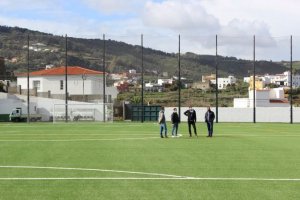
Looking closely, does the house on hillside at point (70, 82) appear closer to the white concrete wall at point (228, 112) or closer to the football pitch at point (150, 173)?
the white concrete wall at point (228, 112)

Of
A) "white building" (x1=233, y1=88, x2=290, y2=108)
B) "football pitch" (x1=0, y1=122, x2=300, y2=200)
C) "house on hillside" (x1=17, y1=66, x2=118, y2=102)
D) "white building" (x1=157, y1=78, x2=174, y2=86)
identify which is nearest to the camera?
"football pitch" (x1=0, y1=122, x2=300, y2=200)

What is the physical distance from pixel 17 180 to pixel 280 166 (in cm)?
822

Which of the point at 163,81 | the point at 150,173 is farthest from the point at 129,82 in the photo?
the point at 150,173

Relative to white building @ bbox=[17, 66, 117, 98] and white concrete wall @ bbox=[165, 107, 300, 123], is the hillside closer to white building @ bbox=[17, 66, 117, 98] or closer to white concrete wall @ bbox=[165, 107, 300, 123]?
white building @ bbox=[17, 66, 117, 98]

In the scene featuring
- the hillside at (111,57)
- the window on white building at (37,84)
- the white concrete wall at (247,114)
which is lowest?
the white concrete wall at (247,114)

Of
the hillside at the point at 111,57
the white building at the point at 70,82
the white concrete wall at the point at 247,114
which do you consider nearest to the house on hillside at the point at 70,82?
the white building at the point at 70,82

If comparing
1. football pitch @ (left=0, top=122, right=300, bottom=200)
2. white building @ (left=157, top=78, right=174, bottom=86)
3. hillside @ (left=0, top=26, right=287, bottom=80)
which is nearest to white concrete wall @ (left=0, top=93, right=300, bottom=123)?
football pitch @ (left=0, top=122, right=300, bottom=200)

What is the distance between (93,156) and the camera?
73.8 feet

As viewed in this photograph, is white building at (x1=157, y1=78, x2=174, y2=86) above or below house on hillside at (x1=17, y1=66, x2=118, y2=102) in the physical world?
above

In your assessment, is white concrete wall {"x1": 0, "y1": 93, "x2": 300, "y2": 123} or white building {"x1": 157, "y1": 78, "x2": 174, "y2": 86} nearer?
white concrete wall {"x1": 0, "y1": 93, "x2": 300, "y2": 123}

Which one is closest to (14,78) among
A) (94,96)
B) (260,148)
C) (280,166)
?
(94,96)

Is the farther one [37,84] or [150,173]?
[37,84]

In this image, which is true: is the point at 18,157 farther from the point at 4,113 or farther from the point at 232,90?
the point at 232,90

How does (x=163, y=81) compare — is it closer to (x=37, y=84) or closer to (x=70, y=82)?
(x=70, y=82)
